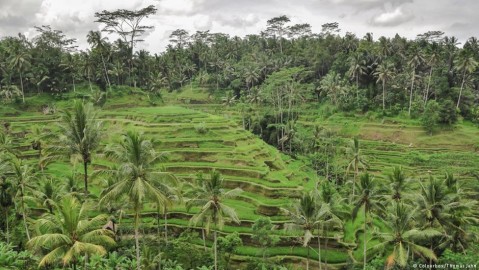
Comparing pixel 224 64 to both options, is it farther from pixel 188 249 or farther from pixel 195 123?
pixel 188 249

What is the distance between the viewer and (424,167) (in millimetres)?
58906

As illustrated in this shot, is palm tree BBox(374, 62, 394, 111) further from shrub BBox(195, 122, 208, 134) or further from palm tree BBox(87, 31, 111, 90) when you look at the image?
palm tree BBox(87, 31, 111, 90)

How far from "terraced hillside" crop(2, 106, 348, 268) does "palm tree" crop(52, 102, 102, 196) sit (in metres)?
4.50

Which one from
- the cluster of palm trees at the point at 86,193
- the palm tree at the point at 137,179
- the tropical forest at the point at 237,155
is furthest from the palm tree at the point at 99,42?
the palm tree at the point at 137,179

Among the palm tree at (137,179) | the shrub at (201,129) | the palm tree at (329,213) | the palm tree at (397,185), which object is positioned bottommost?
the palm tree at (329,213)

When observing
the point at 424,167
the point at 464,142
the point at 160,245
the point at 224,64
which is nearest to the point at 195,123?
the point at 160,245

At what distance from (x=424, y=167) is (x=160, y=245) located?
42271 millimetres

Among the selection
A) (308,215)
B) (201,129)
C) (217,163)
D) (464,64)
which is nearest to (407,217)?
(308,215)

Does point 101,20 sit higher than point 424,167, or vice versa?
point 101,20

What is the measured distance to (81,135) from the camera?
85.9 ft

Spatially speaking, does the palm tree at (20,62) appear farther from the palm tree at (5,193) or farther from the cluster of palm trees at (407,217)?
the cluster of palm trees at (407,217)

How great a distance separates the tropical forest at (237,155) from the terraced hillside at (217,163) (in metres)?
0.22

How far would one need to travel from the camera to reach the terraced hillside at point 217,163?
38.3 m

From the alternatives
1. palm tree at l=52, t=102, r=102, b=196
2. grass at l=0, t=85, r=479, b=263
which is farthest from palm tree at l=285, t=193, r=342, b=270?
palm tree at l=52, t=102, r=102, b=196
